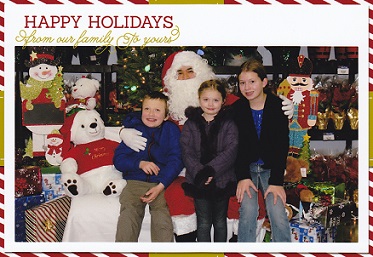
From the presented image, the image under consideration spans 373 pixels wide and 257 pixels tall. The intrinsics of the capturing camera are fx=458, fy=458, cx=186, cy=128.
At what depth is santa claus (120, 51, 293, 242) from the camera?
296 centimetres

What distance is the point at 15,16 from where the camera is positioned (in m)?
3.02

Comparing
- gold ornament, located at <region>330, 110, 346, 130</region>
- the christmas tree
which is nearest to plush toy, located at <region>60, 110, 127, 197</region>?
the christmas tree

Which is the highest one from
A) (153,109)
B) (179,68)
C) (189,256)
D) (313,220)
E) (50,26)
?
(50,26)

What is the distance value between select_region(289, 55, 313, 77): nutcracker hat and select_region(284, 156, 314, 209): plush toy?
59 centimetres

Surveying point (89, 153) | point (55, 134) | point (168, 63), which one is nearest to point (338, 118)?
point (168, 63)

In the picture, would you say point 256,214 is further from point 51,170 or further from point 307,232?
point 51,170

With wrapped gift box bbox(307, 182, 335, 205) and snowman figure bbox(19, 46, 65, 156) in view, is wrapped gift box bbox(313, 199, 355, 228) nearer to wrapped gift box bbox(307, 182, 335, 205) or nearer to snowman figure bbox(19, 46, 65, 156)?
wrapped gift box bbox(307, 182, 335, 205)

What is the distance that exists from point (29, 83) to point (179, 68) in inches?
41.3

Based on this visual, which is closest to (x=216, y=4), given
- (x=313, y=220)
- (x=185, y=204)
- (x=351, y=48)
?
(x=351, y=48)

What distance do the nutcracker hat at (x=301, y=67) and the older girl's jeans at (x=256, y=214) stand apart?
73 cm

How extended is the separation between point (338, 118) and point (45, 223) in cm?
218

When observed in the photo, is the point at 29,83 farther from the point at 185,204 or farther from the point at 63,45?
the point at 185,204

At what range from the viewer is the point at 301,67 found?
10.4 feet

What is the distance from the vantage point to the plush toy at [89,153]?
3146 mm
